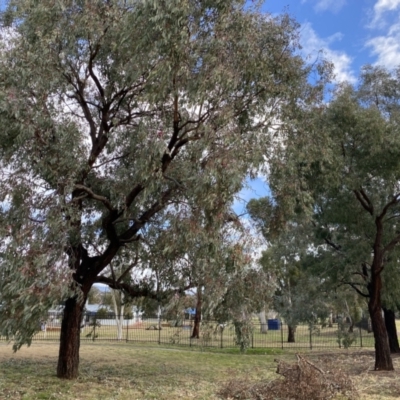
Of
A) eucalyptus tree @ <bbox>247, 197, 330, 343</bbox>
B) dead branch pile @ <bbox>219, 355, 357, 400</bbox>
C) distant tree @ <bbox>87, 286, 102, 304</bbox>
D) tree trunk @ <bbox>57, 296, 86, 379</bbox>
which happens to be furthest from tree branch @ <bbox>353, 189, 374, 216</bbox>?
tree trunk @ <bbox>57, 296, 86, 379</bbox>

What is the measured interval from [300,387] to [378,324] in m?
7.56

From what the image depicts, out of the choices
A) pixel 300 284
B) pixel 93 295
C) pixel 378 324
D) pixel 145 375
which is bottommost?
pixel 145 375

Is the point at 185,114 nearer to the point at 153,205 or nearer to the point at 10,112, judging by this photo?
the point at 153,205

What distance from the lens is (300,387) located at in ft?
27.7

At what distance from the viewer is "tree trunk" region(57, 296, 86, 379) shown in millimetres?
10578

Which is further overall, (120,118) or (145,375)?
(145,375)

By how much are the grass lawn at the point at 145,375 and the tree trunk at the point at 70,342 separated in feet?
0.96

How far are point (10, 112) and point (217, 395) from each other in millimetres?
6868

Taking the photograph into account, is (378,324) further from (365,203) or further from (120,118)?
(120,118)

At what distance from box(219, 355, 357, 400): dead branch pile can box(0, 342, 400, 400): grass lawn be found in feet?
1.69

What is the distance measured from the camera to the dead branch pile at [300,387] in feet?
27.8

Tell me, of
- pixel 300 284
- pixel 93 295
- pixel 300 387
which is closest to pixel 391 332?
pixel 300 284

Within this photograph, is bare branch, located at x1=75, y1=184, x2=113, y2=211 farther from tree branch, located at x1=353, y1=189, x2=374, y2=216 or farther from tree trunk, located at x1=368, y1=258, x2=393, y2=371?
tree trunk, located at x1=368, y1=258, x2=393, y2=371

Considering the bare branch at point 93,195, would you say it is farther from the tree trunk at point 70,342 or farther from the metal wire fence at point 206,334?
the metal wire fence at point 206,334
